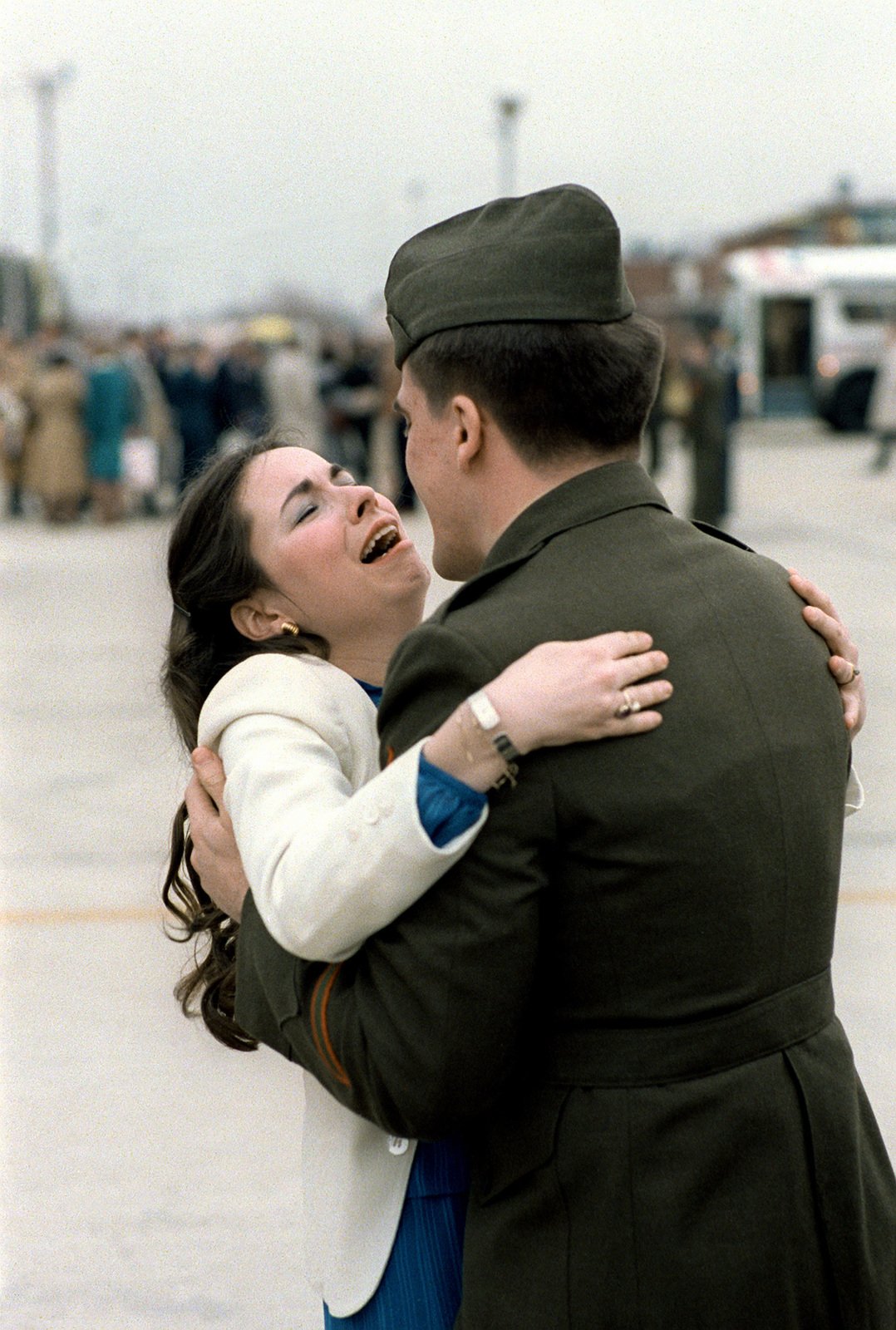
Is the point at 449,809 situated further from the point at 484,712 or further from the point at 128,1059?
the point at 128,1059

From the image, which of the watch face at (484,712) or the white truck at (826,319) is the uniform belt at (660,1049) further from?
the white truck at (826,319)

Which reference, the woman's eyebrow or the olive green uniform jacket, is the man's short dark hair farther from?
the woman's eyebrow

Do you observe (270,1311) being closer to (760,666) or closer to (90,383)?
(760,666)

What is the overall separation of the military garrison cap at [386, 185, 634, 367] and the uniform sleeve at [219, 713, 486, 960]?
1.24ft

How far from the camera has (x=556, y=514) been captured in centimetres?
152

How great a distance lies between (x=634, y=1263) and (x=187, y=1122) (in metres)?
2.64

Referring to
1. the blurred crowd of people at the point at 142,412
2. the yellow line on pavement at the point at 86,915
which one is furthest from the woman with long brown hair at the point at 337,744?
the blurred crowd of people at the point at 142,412

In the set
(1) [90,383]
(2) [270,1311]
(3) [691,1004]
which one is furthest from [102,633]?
(3) [691,1004]

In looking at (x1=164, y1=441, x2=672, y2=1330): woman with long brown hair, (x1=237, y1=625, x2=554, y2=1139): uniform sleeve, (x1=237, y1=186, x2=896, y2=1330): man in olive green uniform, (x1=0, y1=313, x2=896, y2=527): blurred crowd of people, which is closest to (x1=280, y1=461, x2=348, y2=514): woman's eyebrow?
(x1=164, y1=441, x2=672, y2=1330): woman with long brown hair

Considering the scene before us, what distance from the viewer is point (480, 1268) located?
155 centimetres

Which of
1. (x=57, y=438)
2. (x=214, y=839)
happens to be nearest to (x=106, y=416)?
(x=57, y=438)

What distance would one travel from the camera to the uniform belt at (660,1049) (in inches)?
57.4

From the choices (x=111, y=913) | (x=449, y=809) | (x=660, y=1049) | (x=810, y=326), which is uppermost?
(x=449, y=809)

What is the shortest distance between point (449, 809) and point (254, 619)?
0.67m
